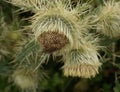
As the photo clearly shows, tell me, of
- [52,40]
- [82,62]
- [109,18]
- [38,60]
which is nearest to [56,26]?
[52,40]

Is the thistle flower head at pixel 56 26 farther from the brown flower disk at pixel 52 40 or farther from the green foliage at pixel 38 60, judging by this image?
the green foliage at pixel 38 60

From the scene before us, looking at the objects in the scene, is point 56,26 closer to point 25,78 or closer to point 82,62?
point 82,62

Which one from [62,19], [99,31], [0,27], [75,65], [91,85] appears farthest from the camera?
[91,85]

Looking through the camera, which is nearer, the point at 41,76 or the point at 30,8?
the point at 30,8

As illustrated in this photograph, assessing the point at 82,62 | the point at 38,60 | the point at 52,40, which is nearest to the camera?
the point at 52,40

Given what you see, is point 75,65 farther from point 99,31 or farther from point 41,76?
point 41,76

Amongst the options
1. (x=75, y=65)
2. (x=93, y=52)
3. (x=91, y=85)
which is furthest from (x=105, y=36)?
(x=91, y=85)

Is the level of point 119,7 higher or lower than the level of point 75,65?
higher
